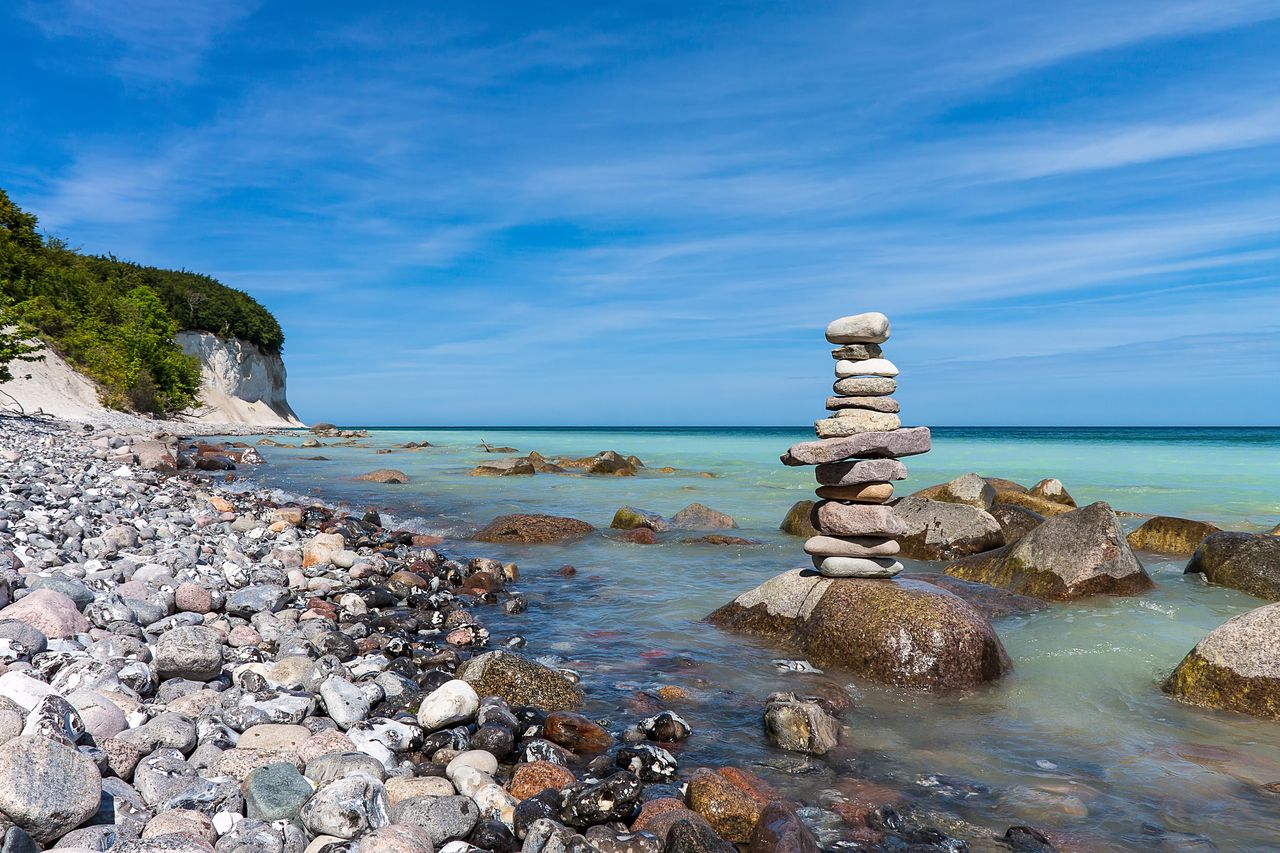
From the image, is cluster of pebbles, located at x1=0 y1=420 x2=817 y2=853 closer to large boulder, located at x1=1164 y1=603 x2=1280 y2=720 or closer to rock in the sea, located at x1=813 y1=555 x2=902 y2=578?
rock in the sea, located at x1=813 y1=555 x2=902 y2=578

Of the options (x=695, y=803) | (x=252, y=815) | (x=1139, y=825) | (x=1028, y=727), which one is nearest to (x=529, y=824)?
(x=695, y=803)

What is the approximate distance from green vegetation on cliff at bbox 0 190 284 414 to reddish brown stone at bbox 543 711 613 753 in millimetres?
37506

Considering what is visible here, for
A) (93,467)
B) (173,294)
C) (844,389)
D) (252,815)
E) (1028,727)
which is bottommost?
(1028,727)

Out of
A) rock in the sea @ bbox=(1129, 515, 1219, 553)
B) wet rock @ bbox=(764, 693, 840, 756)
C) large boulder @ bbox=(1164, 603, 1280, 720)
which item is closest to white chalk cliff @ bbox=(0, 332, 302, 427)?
wet rock @ bbox=(764, 693, 840, 756)

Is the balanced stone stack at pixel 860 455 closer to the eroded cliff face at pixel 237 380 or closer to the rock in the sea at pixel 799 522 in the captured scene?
the rock in the sea at pixel 799 522

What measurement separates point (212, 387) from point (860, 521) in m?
86.3

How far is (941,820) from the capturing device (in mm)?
4699

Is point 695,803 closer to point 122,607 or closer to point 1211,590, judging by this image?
point 122,607

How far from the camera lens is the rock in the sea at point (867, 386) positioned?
29.9 ft

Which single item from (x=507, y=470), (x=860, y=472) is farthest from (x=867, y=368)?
(x=507, y=470)

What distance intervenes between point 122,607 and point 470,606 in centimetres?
413

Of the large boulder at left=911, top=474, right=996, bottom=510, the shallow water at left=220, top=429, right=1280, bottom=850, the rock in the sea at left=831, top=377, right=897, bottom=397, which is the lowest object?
the shallow water at left=220, top=429, right=1280, bottom=850

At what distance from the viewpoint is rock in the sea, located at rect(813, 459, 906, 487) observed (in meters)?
9.07

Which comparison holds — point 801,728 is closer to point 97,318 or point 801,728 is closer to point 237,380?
point 97,318
